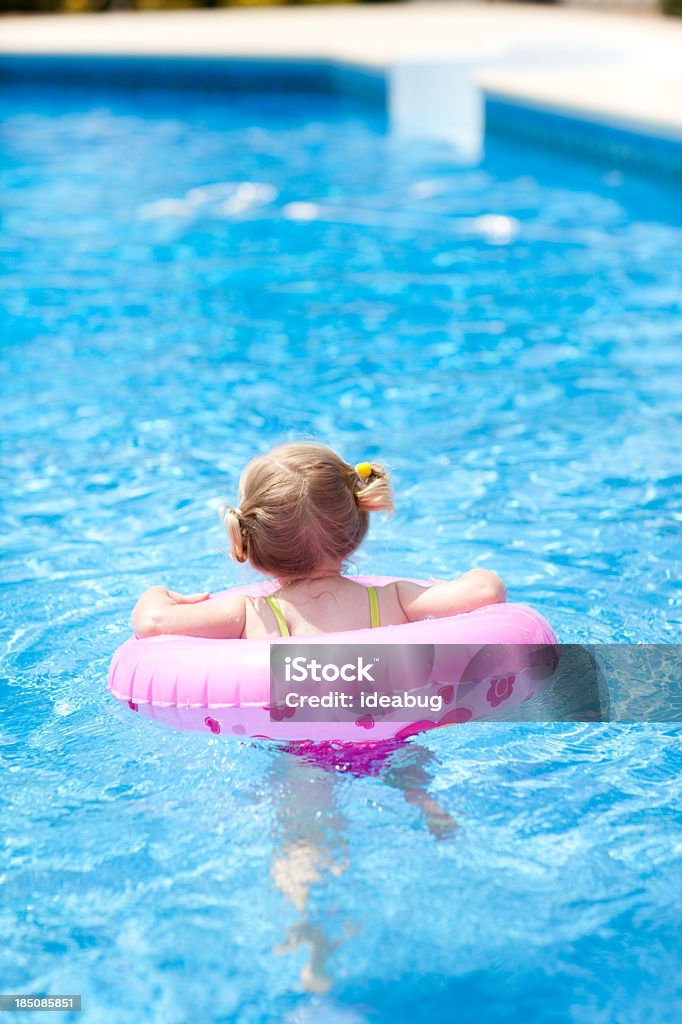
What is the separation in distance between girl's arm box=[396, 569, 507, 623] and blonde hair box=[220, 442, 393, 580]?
0.70ft

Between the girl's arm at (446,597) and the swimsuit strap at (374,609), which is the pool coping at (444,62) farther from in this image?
the swimsuit strap at (374,609)

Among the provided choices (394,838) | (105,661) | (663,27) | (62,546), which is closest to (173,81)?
(663,27)

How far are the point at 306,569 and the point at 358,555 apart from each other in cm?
119

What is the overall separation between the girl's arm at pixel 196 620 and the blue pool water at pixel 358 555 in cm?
26

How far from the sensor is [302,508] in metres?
2.84

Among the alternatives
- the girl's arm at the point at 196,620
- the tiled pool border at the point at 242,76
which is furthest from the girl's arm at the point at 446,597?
the tiled pool border at the point at 242,76

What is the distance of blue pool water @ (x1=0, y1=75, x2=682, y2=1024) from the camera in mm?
2492

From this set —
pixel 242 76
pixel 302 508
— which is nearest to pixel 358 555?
pixel 302 508

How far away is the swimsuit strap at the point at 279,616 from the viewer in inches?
117

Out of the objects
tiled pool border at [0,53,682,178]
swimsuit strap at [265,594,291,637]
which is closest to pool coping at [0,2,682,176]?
tiled pool border at [0,53,682,178]

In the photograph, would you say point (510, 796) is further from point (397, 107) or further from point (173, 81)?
point (173, 81)

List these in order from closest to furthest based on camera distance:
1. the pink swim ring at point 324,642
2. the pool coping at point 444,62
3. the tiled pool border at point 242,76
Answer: the pink swim ring at point 324,642
the pool coping at point 444,62
the tiled pool border at point 242,76

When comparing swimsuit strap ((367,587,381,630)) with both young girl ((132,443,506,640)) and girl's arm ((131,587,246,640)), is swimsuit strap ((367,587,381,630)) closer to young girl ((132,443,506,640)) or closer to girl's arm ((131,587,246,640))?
young girl ((132,443,506,640))

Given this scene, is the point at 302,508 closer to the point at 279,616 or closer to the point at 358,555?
the point at 279,616
